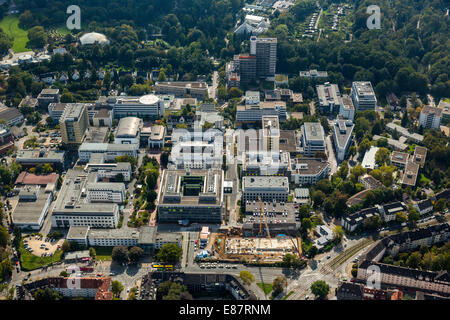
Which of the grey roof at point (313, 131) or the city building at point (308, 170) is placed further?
the grey roof at point (313, 131)

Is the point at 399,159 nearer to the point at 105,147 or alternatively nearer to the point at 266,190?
the point at 266,190

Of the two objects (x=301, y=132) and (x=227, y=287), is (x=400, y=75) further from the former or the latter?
(x=227, y=287)

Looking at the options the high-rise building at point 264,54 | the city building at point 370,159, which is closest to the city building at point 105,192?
the city building at point 370,159

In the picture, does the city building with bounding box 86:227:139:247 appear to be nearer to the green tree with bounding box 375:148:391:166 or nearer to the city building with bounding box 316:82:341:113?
the green tree with bounding box 375:148:391:166

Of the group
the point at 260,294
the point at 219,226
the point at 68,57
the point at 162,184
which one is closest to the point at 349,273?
the point at 260,294

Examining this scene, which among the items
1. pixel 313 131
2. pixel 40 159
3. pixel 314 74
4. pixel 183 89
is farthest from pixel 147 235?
pixel 314 74

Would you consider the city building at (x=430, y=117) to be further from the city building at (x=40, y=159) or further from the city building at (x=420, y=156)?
the city building at (x=40, y=159)
